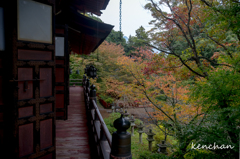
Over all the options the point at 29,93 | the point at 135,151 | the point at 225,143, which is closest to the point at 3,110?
the point at 29,93

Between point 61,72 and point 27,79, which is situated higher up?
point 61,72

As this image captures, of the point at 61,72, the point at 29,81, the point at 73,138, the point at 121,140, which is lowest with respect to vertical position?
the point at 73,138

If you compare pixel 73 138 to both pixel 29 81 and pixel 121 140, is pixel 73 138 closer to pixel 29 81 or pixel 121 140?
pixel 29 81

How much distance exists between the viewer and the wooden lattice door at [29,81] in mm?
2547

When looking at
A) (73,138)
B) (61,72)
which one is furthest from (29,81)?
(61,72)

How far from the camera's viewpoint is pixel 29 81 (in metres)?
2.76

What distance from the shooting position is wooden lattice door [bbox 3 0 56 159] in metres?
2.55

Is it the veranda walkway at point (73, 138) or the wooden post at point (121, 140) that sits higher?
the wooden post at point (121, 140)

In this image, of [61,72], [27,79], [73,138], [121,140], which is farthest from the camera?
[61,72]

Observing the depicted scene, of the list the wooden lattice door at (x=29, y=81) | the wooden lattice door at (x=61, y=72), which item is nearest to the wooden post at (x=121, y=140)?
the wooden lattice door at (x=29, y=81)

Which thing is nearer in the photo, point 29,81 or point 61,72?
point 29,81

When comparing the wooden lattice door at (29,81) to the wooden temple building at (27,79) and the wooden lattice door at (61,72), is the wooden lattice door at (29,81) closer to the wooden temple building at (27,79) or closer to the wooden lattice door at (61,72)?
the wooden temple building at (27,79)

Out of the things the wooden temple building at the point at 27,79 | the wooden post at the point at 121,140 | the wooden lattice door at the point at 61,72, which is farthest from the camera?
the wooden lattice door at the point at 61,72

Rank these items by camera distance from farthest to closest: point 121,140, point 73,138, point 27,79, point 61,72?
point 61,72
point 73,138
point 27,79
point 121,140
